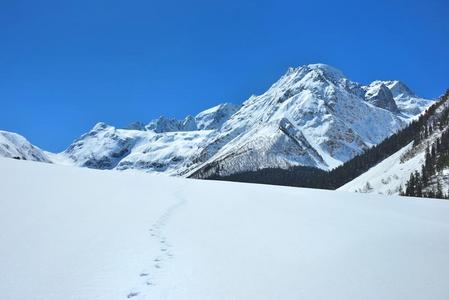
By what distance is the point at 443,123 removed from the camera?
114312mm

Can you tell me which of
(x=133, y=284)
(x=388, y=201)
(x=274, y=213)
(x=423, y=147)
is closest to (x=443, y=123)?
(x=423, y=147)

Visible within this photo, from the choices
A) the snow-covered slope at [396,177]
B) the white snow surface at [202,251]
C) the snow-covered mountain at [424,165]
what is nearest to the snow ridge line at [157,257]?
the white snow surface at [202,251]

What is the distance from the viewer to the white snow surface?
23.0ft

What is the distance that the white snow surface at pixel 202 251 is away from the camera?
7008 mm

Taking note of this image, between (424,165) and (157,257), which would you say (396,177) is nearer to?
(424,165)

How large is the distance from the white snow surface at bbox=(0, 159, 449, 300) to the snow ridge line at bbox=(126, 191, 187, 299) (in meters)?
0.02

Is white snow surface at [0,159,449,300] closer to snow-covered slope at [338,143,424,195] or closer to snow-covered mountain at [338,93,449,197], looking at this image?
snow-covered mountain at [338,93,449,197]

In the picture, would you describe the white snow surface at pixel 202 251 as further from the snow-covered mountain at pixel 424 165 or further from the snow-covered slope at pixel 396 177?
the snow-covered slope at pixel 396 177

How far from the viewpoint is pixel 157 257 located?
8680mm

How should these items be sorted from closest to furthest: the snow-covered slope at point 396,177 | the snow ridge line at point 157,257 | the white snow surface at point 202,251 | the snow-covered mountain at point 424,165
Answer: the snow ridge line at point 157,257 → the white snow surface at point 202,251 → the snow-covered mountain at point 424,165 → the snow-covered slope at point 396,177

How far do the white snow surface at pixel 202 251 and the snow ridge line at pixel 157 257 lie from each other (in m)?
0.02

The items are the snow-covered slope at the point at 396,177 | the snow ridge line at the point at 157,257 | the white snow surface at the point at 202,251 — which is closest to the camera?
the snow ridge line at the point at 157,257

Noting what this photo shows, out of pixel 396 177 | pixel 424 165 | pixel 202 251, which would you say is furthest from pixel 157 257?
pixel 396 177

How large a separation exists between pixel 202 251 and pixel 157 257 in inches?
47.8
